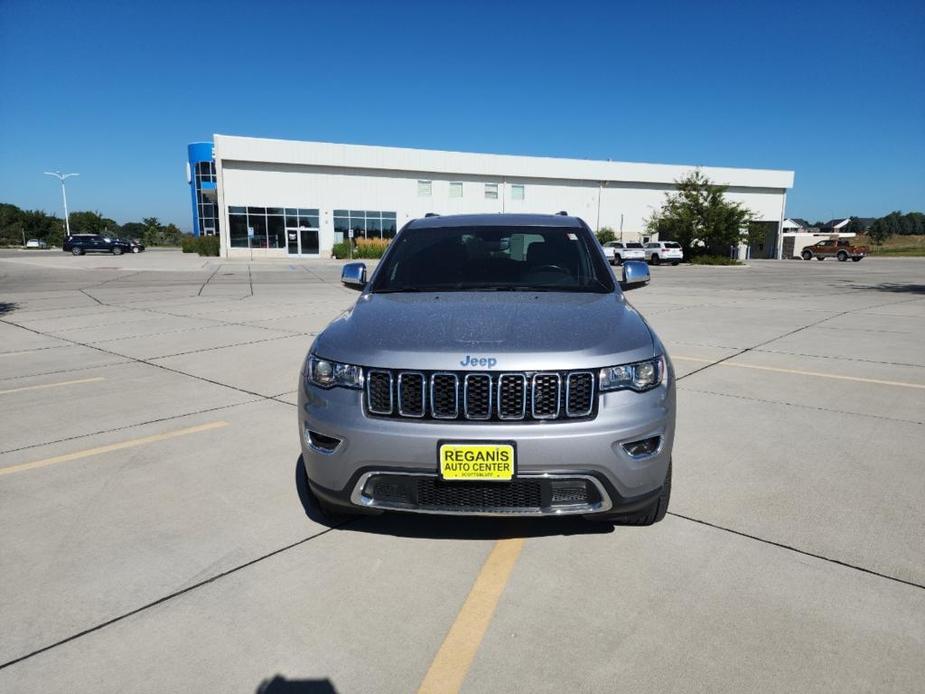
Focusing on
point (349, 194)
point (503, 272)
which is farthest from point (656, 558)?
point (349, 194)

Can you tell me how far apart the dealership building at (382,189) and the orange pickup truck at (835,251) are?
32.1 ft

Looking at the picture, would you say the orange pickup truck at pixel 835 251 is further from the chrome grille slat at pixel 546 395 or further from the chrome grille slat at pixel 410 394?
the chrome grille slat at pixel 410 394

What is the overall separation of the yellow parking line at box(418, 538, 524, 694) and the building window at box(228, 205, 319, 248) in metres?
42.9

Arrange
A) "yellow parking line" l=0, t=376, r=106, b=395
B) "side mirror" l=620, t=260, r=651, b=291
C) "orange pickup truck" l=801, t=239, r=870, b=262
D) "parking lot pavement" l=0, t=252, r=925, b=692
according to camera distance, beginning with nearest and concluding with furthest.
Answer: "parking lot pavement" l=0, t=252, r=925, b=692
"side mirror" l=620, t=260, r=651, b=291
"yellow parking line" l=0, t=376, r=106, b=395
"orange pickup truck" l=801, t=239, r=870, b=262

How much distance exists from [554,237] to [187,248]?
5325 centimetres

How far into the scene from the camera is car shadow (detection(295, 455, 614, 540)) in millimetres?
3094

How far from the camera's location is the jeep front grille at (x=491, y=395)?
2586 millimetres

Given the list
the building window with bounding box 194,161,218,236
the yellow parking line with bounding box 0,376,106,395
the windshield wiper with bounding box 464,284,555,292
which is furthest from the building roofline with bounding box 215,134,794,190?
the windshield wiper with bounding box 464,284,555,292

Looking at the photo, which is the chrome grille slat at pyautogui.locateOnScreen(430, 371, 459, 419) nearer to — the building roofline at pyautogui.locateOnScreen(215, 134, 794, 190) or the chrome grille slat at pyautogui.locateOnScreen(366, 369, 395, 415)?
the chrome grille slat at pyautogui.locateOnScreen(366, 369, 395, 415)

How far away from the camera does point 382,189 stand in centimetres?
4466

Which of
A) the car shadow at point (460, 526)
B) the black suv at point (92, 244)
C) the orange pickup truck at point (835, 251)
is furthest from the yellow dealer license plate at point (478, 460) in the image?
the orange pickup truck at point (835, 251)

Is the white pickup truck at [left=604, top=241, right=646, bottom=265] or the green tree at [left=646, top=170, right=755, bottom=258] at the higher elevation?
the green tree at [left=646, top=170, right=755, bottom=258]

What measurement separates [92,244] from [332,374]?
175 feet

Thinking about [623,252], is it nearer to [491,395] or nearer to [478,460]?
[491,395]
